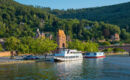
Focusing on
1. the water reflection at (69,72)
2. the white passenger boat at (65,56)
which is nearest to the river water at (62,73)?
the water reflection at (69,72)

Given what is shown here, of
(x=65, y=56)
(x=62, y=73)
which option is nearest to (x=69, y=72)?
(x=62, y=73)

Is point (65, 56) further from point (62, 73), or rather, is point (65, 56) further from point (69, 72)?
point (62, 73)

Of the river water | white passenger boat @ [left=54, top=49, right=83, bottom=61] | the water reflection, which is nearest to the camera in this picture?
the river water

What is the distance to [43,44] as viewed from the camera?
10988 cm

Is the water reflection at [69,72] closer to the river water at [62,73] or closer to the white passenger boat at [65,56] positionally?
the river water at [62,73]

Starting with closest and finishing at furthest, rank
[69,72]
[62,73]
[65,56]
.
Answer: [62,73] < [69,72] < [65,56]

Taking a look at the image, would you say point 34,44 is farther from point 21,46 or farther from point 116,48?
point 116,48

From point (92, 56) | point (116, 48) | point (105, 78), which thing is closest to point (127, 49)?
point (116, 48)

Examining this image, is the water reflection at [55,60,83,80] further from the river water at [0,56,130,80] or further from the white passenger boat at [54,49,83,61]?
the white passenger boat at [54,49,83,61]

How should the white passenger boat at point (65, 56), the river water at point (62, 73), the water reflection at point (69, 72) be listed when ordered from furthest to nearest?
1. the white passenger boat at point (65, 56)
2. the water reflection at point (69, 72)
3. the river water at point (62, 73)

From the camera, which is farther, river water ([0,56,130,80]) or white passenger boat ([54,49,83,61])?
white passenger boat ([54,49,83,61])

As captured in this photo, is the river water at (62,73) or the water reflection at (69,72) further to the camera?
the water reflection at (69,72)

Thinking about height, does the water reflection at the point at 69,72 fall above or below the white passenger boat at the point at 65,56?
below

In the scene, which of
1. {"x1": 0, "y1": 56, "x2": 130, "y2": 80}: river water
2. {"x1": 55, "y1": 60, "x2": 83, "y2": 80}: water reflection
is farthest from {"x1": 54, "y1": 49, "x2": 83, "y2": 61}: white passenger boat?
{"x1": 0, "y1": 56, "x2": 130, "y2": 80}: river water
